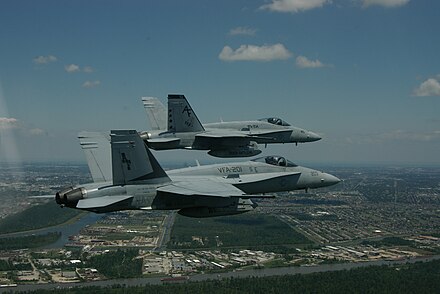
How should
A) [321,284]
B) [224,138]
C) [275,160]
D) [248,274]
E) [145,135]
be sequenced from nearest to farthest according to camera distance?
[145,135]
[224,138]
[275,160]
[321,284]
[248,274]

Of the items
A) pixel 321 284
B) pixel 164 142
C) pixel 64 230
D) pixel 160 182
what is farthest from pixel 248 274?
pixel 160 182

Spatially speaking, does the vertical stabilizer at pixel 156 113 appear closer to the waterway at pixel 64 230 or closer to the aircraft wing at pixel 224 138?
the aircraft wing at pixel 224 138

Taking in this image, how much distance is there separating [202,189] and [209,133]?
5.04m

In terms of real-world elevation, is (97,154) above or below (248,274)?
above

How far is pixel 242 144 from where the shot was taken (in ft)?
77.0

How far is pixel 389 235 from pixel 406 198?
34.3m

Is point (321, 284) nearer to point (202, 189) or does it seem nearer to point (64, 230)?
point (202, 189)

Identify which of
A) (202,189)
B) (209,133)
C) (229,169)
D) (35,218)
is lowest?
(35,218)

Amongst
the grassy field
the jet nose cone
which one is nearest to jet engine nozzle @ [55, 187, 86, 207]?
the jet nose cone

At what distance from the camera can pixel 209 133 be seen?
885 inches

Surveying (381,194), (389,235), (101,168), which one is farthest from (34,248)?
(381,194)

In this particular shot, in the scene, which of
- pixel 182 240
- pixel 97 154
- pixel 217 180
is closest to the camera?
pixel 97 154

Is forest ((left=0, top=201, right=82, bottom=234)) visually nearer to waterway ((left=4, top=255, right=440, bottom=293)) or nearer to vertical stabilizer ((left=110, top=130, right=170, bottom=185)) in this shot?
waterway ((left=4, top=255, right=440, bottom=293))

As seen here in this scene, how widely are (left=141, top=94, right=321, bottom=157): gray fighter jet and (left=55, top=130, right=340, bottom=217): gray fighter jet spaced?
58.4 inches
